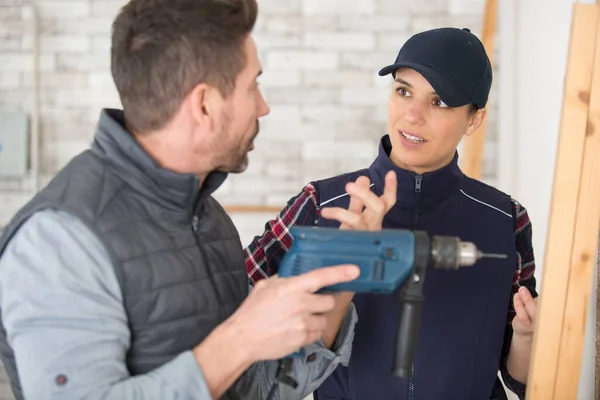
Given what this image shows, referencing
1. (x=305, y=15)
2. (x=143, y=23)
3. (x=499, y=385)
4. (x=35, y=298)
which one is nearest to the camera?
(x=35, y=298)

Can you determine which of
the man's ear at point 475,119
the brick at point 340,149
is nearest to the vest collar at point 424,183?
the man's ear at point 475,119

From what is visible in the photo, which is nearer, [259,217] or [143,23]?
[143,23]

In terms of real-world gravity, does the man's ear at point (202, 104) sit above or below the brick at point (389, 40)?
below

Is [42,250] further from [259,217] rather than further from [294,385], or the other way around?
[259,217]

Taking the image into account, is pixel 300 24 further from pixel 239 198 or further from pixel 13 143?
pixel 13 143

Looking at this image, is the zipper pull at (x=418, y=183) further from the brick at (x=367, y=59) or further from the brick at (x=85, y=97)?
the brick at (x=85, y=97)

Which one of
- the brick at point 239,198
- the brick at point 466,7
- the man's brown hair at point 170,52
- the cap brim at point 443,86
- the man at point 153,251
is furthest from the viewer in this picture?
the brick at point 239,198

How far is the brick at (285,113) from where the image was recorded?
2.87 metres

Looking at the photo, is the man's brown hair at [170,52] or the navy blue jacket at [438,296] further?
the navy blue jacket at [438,296]

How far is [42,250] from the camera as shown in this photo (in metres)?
0.82

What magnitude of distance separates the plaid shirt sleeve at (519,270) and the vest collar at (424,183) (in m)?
0.17

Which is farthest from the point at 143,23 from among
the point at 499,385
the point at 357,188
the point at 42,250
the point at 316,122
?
the point at 316,122

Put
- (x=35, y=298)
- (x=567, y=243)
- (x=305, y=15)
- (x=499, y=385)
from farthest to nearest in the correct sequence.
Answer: (x=305, y=15), (x=499, y=385), (x=567, y=243), (x=35, y=298)

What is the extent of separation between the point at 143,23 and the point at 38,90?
2.24 metres
